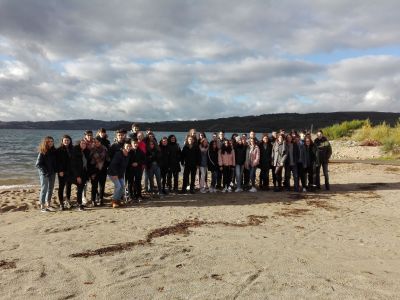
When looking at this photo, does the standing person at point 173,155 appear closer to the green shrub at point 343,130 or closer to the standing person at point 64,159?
the standing person at point 64,159

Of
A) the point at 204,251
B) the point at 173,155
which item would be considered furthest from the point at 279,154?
the point at 204,251

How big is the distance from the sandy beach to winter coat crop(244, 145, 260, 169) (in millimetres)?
1781

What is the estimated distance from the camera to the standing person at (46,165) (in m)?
9.27

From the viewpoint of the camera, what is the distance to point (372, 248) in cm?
666

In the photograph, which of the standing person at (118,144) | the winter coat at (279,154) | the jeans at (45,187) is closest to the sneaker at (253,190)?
the winter coat at (279,154)

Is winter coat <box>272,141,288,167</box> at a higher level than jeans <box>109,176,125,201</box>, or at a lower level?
higher

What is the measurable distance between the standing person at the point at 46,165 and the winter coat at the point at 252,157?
18.8ft

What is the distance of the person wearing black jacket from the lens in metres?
10.5

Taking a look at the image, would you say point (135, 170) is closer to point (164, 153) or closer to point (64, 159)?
point (164, 153)

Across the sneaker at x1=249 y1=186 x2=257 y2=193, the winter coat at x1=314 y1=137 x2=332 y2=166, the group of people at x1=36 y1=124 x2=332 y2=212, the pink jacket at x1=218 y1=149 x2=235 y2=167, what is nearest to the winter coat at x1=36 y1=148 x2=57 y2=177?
the group of people at x1=36 y1=124 x2=332 y2=212

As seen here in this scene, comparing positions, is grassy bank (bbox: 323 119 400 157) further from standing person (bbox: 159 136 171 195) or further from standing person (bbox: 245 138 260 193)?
standing person (bbox: 159 136 171 195)

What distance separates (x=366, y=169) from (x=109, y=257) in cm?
1551

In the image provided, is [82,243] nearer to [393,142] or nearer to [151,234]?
[151,234]

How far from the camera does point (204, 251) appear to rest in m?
6.30
